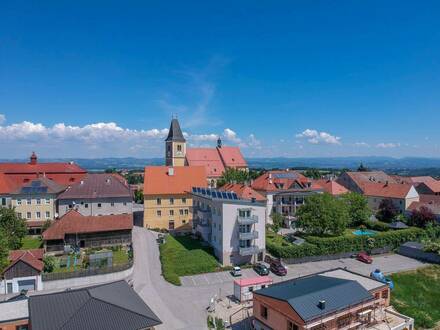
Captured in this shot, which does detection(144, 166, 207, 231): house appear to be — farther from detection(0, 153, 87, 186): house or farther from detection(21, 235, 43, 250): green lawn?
detection(0, 153, 87, 186): house

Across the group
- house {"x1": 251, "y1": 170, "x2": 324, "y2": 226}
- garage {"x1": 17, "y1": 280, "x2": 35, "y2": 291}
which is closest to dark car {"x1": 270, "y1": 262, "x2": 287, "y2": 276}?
house {"x1": 251, "y1": 170, "x2": 324, "y2": 226}

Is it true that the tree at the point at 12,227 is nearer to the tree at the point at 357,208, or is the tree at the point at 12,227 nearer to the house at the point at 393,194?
the tree at the point at 357,208

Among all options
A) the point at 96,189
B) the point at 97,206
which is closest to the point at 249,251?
the point at 97,206

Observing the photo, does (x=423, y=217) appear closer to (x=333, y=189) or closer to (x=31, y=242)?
(x=333, y=189)

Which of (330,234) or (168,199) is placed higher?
(168,199)

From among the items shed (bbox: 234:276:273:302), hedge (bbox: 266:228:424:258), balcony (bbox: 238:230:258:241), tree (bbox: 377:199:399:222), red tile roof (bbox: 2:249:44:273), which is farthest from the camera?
tree (bbox: 377:199:399:222)
